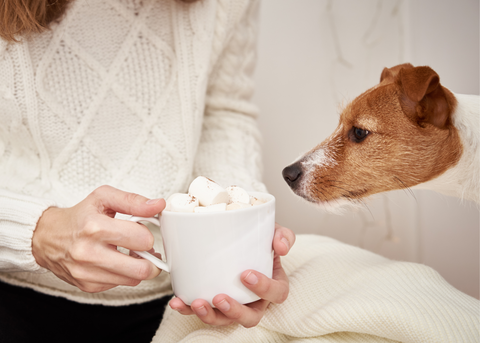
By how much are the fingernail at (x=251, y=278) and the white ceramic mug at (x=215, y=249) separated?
0.01 meters

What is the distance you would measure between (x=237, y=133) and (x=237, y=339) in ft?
1.90

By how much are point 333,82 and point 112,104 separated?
0.92m

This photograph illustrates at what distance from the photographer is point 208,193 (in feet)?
1.53

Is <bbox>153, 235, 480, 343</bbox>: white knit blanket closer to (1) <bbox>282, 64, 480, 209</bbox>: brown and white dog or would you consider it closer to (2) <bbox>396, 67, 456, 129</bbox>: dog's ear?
(1) <bbox>282, 64, 480, 209</bbox>: brown and white dog

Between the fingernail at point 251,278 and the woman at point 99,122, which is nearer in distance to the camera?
the fingernail at point 251,278

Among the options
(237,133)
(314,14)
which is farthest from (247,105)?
(314,14)

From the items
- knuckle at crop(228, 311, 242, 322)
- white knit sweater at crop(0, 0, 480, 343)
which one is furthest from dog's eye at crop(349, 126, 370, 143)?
knuckle at crop(228, 311, 242, 322)

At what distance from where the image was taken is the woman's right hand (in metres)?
0.45

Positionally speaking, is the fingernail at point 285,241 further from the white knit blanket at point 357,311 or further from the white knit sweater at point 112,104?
the white knit sweater at point 112,104

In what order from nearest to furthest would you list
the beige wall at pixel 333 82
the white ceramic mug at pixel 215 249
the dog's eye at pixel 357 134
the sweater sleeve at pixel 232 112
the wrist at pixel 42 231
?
1. the white ceramic mug at pixel 215 249
2. the wrist at pixel 42 231
3. the dog's eye at pixel 357 134
4. the sweater sleeve at pixel 232 112
5. the beige wall at pixel 333 82

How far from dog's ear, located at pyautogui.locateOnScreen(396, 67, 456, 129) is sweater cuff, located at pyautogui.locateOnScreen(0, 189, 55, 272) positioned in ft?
2.26

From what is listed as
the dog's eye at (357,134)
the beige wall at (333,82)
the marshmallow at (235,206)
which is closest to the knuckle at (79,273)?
the marshmallow at (235,206)

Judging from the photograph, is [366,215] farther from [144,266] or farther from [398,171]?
[144,266]

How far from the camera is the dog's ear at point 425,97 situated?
1.94 ft
